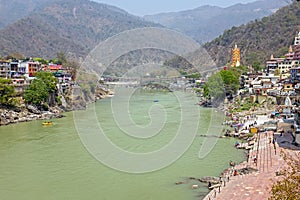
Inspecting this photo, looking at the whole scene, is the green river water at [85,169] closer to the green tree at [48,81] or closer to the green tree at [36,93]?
the green tree at [36,93]

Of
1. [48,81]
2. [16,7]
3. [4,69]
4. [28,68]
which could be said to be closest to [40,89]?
[48,81]

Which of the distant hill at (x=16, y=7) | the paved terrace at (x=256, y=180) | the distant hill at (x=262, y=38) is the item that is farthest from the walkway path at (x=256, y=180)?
the distant hill at (x=16, y=7)

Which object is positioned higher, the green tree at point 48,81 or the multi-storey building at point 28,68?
the multi-storey building at point 28,68

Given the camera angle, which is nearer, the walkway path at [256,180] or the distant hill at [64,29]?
the walkway path at [256,180]

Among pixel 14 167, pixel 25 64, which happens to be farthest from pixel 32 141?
pixel 25 64

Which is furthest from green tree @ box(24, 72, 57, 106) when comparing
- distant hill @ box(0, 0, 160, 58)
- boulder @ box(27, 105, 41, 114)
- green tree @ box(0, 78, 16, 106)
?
distant hill @ box(0, 0, 160, 58)

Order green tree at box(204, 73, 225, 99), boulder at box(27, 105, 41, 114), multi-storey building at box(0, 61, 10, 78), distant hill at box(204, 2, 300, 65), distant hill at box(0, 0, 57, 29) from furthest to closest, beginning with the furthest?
distant hill at box(0, 0, 57, 29)
distant hill at box(204, 2, 300, 65)
green tree at box(204, 73, 225, 99)
multi-storey building at box(0, 61, 10, 78)
boulder at box(27, 105, 41, 114)

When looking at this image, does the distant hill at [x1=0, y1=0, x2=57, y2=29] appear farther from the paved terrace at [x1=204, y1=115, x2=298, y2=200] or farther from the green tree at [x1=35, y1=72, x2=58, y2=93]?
the paved terrace at [x1=204, y1=115, x2=298, y2=200]
